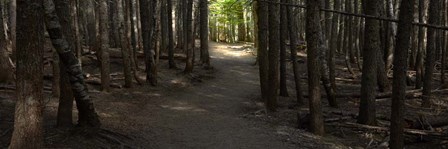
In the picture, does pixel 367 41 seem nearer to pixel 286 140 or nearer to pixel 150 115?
pixel 286 140

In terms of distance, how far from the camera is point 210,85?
18922 millimetres

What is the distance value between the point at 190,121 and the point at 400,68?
646cm

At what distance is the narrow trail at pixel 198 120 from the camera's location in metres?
9.66

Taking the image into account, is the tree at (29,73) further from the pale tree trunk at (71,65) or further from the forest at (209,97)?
the pale tree trunk at (71,65)

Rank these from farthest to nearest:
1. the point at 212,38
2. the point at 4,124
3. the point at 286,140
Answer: the point at 212,38 → the point at 286,140 → the point at 4,124

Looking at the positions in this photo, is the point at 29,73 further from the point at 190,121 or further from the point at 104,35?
the point at 104,35

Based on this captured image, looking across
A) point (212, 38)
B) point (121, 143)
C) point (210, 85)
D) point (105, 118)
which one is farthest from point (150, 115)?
point (212, 38)

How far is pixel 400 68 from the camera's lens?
721cm

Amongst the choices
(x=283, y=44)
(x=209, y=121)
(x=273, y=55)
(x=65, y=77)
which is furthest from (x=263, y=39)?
(x=65, y=77)

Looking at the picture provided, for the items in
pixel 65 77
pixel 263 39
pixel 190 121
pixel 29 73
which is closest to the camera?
pixel 29 73

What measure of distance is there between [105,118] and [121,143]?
2817 mm

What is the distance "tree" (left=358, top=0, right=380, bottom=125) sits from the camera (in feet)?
33.6

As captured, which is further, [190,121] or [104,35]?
[104,35]

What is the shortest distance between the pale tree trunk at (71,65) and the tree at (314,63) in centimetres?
509
